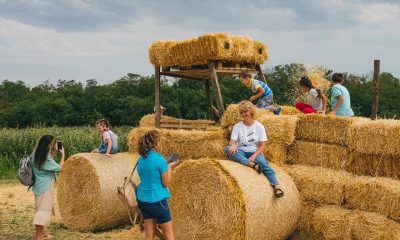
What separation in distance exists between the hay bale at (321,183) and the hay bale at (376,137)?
54cm

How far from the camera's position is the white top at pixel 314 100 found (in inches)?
400

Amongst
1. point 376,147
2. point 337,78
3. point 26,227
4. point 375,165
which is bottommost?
point 26,227

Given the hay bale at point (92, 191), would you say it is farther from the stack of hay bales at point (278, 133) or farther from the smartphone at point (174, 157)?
→ the stack of hay bales at point (278, 133)

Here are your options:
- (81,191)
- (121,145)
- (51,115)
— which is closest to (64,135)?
(121,145)

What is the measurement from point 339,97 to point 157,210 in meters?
4.55

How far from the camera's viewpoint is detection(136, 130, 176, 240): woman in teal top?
6.84m

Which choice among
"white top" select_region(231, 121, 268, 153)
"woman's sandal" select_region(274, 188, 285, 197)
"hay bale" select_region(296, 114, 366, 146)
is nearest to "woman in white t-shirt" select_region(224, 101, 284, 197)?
"white top" select_region(231, 121, 268, 153)

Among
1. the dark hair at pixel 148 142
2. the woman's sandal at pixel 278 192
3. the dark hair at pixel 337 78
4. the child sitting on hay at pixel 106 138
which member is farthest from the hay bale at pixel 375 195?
the child sitting on hay at pixel 106 138

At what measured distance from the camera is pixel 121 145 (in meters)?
23.7

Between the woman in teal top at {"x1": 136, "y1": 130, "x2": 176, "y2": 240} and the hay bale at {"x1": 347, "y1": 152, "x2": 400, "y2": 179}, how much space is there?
11.1 feet

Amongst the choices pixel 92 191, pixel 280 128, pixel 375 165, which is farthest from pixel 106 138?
pixel 375 165

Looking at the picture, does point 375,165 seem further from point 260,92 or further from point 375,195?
point 260,92

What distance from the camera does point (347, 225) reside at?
798 cm

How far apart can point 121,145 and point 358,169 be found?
16.1 metres
